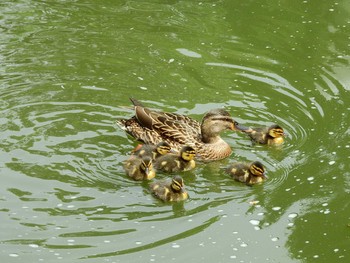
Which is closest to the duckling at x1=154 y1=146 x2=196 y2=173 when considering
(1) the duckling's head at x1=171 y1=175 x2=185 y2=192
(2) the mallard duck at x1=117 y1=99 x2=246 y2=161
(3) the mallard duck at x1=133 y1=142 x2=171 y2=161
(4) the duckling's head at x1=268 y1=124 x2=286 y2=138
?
(3) the mallard duck at x1=133 y1=142 x2=171 y2=161

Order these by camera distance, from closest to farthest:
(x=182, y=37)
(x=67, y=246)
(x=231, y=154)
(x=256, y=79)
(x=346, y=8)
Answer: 1. (x=67, y=246)
2. (x=231, y=154)
3. (x=256, y=79)
4. (x=182, y=37)
5. (x=346, y=8)

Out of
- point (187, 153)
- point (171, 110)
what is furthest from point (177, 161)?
point (171, 110)

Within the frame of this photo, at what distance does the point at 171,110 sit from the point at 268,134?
3.77 ft

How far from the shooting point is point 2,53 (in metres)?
9.48

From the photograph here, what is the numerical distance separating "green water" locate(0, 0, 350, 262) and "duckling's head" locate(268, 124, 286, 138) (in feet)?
0.50

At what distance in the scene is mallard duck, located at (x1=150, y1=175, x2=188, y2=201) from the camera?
22.1 ft

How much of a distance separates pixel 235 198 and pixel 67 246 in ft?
4.85

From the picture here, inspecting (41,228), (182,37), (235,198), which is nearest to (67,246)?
(41,228)

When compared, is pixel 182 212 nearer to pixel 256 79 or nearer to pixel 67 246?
pixel 67 246

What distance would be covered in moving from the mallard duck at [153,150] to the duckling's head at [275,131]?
0.91 metres

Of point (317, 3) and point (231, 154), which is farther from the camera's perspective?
point (317, 3)

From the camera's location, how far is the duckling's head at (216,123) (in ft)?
25.7

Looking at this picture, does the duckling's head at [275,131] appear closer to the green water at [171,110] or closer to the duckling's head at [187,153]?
the green water at [171,110]

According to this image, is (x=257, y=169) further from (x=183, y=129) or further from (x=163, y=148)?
(x=183, y=129)
